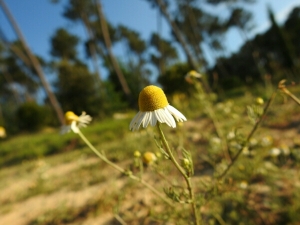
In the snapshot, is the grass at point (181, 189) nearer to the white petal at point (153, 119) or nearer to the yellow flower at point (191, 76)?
the white petal at point (153, 119)

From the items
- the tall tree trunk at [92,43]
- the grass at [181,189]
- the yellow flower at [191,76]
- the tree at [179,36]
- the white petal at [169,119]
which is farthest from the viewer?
the tall tree trunk at [92,43]

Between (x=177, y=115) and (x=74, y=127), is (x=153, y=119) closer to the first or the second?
(x=177, y=115)

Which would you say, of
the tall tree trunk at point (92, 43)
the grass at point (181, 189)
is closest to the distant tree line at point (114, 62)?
the tall tree trunk at point (92, 43)

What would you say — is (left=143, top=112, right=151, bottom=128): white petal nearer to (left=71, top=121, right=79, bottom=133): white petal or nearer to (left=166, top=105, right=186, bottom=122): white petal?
(left=166, top=105, right=186, bottom=122): white petal

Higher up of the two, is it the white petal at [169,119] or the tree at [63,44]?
the tree at [63,44]

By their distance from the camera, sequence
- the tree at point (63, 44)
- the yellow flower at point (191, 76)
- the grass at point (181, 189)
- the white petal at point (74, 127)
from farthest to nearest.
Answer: the tree at point (63, 44) < the yellow flower at point (191, 76) < the grass at point (181, 189) < the white petal at point (74, 127)

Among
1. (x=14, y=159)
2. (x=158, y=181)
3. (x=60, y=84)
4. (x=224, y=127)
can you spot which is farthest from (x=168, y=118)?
(x=60, y=84)

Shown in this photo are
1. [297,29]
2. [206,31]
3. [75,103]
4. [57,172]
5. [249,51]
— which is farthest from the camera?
[206,31]

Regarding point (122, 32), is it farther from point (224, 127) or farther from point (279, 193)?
point (279, 193)
